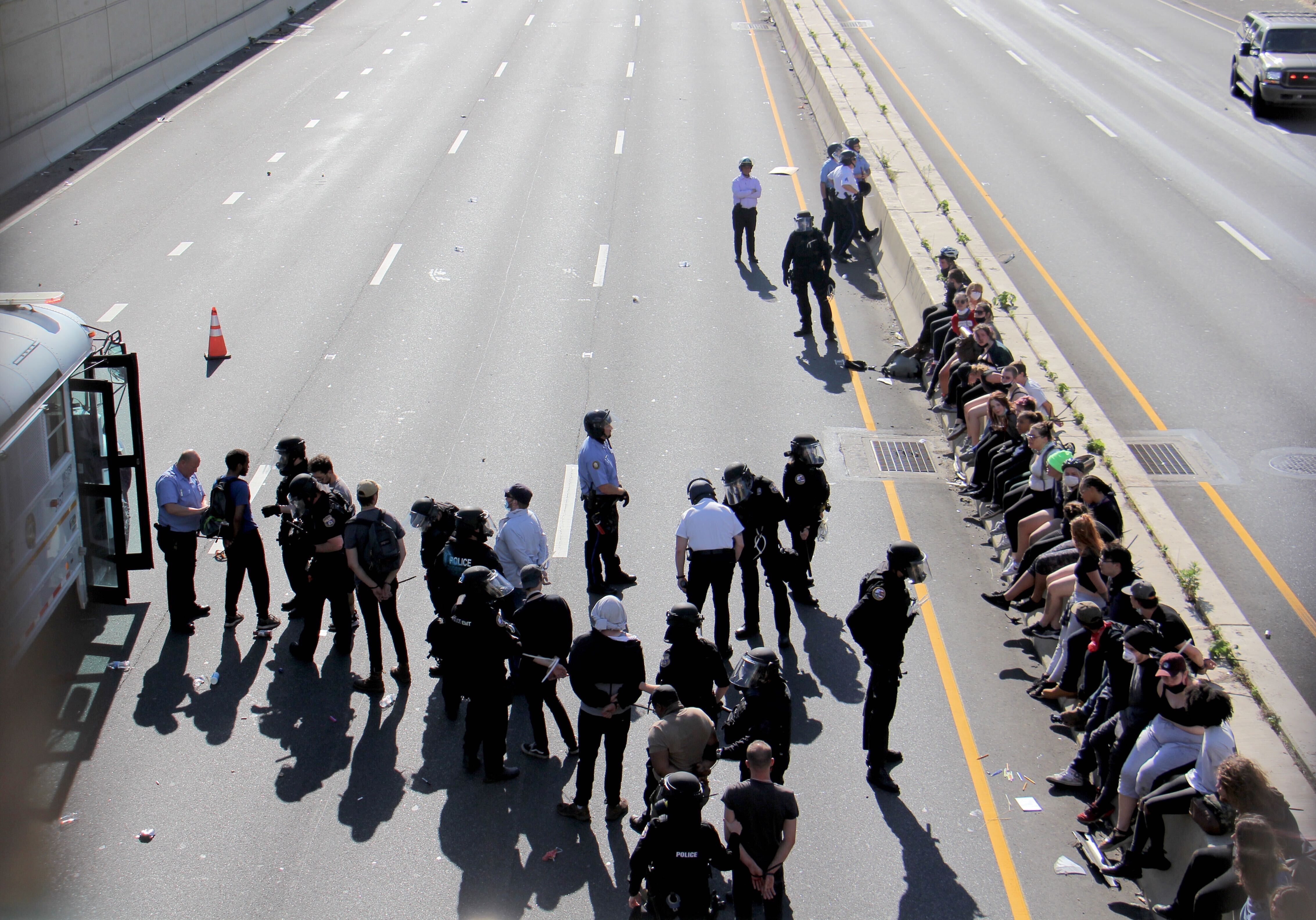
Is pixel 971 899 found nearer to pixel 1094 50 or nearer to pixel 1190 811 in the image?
pixel 1190 811

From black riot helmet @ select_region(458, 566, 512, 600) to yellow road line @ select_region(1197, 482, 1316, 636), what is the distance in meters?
7.21

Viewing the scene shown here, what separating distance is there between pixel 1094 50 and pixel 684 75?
42.3ft

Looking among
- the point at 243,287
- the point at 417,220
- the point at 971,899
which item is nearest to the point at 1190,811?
the point at 971,899

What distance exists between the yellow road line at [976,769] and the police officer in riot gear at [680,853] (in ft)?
7.01

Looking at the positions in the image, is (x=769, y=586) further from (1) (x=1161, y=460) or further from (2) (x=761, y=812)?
(1) (x=1161, y=460)

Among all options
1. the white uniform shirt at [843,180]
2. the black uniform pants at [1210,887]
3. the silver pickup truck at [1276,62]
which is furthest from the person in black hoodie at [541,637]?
the silver pickup truck at [1276,62]

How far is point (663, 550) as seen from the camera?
10859 millimetres

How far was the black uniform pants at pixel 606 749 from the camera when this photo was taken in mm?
7230

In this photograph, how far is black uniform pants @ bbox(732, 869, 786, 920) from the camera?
20.5 ft

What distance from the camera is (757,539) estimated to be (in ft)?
30.5

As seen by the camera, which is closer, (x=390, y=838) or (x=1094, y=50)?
(x=390, y=838)

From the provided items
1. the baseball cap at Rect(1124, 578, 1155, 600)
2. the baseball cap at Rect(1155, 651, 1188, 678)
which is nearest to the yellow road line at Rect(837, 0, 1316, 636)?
the baseball cap at Rect(1124, 578, 1155, 600)

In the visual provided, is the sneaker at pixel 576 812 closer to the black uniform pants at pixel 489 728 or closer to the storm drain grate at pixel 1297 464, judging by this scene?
the black uniform pants at pixel 489 728

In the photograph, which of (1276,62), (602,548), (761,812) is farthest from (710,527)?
(1276,62)
